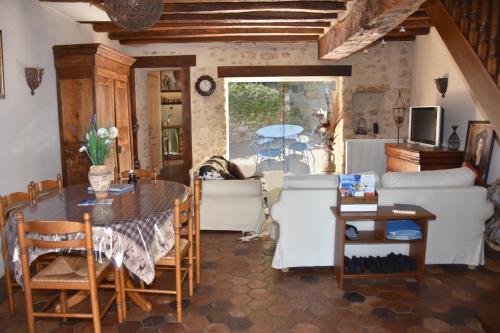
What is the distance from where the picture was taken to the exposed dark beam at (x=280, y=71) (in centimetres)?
Result: 756

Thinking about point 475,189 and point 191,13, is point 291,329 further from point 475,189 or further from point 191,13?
point 191,13

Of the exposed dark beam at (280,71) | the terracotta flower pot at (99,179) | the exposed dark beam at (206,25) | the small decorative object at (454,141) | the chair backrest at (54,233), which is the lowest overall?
the chair backrest at (54,233)

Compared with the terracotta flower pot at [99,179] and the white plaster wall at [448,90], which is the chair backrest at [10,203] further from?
the white plaster wall at [448,90]

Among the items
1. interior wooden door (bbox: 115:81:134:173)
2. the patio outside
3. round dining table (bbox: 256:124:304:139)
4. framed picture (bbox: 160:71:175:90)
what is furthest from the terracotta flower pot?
framed picture (bbox: 160:71:175:90)

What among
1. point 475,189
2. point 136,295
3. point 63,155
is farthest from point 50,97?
point 475,189

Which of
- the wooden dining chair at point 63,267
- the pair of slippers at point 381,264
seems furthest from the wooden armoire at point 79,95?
the pair of slippers at point 381,264

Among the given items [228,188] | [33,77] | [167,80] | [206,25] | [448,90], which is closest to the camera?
[33,77]

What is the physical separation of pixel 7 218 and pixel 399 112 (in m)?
6.30

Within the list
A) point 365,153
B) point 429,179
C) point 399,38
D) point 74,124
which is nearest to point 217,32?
point 74,124

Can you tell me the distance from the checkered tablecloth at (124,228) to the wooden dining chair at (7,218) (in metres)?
0.11

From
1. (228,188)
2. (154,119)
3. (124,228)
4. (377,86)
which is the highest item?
(377,86)

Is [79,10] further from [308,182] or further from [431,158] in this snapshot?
[431,158]

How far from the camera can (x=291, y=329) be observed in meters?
2.79

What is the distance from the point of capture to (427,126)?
20.4 feet
